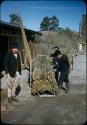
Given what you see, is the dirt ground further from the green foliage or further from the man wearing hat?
the green foliage

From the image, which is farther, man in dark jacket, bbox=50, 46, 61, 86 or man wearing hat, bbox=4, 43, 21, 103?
man in dark jacket, bbox=50, 46, 61, 86

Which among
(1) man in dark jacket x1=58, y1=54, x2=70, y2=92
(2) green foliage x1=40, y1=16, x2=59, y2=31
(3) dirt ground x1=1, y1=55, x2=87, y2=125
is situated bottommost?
(3) dirt ground x1=1, y1=55, x2=87, y2=125

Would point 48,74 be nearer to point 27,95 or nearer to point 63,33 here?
point 27,95

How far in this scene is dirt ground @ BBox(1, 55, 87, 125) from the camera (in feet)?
20.7

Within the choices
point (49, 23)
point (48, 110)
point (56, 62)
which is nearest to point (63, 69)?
point (56, 62)

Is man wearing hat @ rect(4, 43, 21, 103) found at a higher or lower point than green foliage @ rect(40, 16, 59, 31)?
lower

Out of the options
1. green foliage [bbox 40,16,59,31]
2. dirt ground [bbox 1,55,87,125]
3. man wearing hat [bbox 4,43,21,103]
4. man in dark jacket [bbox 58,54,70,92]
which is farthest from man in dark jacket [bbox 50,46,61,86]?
green foliage [bbox 40,16,59,31]

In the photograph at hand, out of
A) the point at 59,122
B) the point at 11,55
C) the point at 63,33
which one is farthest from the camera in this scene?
the point at 63,33

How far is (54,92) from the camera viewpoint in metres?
9.16

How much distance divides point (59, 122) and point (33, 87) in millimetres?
3244

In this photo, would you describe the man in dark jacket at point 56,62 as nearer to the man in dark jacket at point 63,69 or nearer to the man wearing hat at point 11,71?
the man in dark jacket at point 63,69

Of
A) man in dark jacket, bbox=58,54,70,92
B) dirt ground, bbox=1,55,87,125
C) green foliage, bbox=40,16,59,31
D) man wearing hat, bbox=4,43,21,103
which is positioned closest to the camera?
dirt ground, bbox=1,55,87,125

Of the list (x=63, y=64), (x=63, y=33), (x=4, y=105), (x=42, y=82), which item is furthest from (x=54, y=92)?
(x=63, y=33)

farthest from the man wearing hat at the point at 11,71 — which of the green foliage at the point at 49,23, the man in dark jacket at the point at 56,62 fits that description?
the green foliage at the point at 49,23
